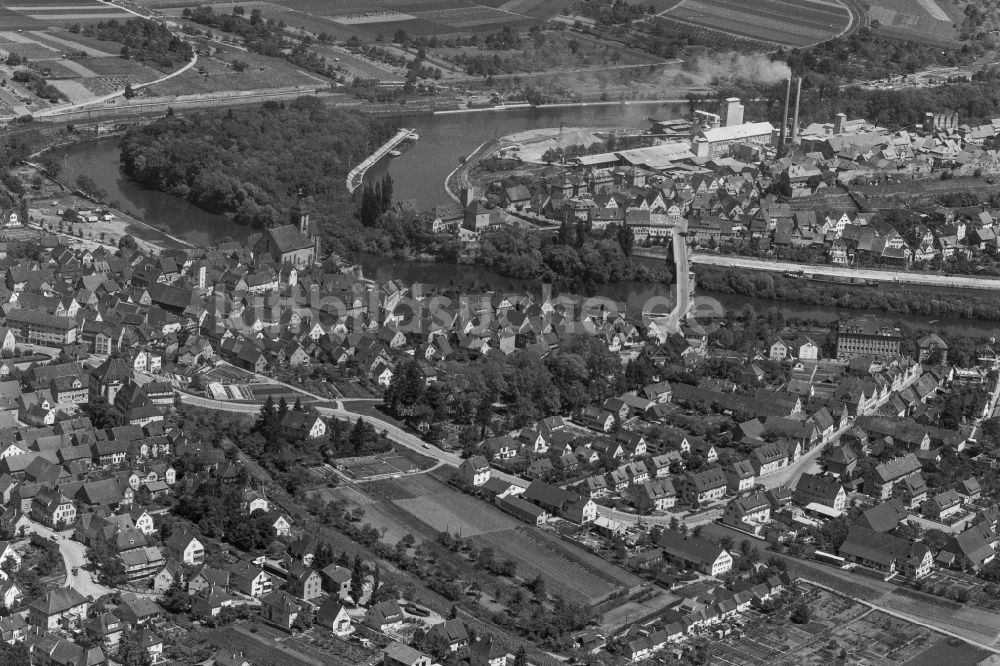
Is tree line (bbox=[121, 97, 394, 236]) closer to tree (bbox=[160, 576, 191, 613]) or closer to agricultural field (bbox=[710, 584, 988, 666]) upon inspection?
tree (bbox=[160, 576, 191, 613])

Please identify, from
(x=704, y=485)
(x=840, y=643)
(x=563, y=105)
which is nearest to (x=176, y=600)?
(x=840, y=643)

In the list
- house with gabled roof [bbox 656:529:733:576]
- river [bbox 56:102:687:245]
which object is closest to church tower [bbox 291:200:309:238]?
river [bbox 56:102:687:245]

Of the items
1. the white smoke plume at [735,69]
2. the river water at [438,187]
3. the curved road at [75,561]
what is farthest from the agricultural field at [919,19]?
the curved road at [75,561]

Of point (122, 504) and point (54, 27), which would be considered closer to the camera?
point (122, 504)

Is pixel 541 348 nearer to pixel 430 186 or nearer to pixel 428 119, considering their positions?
pixel 430 186

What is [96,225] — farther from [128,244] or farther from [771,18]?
[771,18]

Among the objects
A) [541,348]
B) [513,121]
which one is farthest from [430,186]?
[541,348]

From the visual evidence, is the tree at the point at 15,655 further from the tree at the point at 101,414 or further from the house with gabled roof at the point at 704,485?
the house with gabled roof at the point at 704,485
